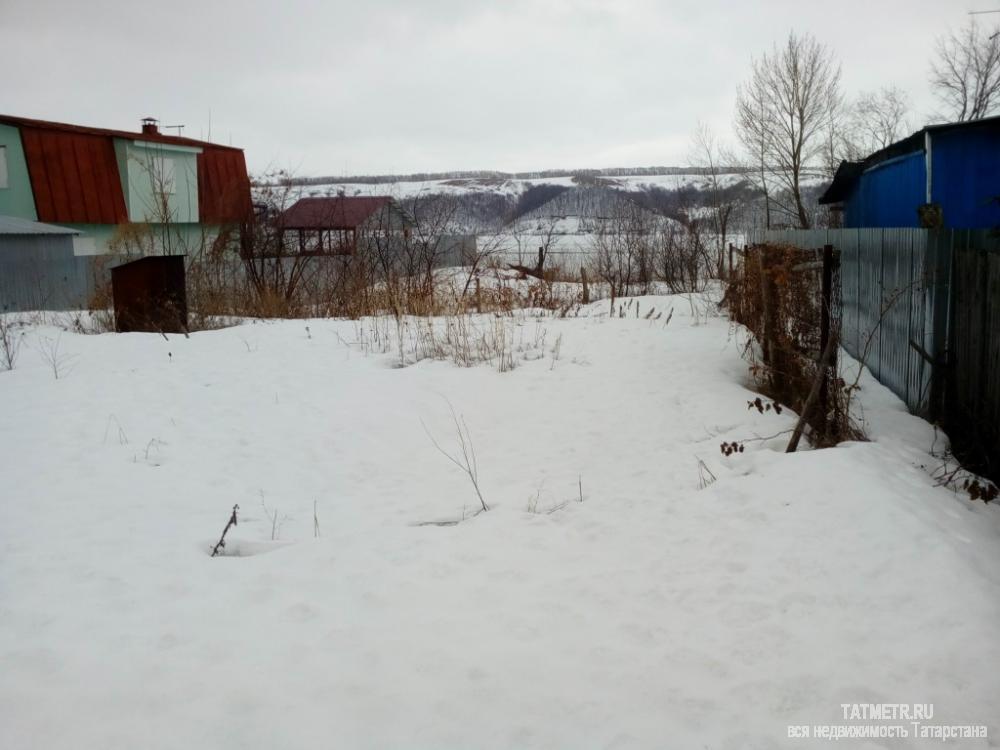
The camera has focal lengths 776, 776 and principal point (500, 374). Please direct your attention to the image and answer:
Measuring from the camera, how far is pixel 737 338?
9.66 meters

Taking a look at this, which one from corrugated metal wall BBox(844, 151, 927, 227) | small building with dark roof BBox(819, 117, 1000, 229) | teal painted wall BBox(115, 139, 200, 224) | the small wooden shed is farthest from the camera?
teal painted wall BBox(115, 139, 200, 224)

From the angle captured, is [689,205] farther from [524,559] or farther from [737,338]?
[524,559]

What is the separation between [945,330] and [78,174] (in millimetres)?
25099

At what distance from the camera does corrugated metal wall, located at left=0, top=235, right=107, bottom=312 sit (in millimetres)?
17047

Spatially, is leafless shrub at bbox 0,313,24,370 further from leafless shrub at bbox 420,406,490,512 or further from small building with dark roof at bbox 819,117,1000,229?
small building with dark roof at bbox 819,117,1000,229

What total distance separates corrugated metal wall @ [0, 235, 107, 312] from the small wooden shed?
259 inches

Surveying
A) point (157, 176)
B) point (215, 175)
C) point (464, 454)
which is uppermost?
point (215, 175)

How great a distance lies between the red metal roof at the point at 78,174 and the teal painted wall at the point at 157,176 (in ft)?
0.78

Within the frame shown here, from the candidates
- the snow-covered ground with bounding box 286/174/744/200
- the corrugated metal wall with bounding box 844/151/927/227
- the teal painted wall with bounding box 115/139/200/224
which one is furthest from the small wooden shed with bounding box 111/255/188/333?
the snow-covered ground with bounding box 286/174/744/200

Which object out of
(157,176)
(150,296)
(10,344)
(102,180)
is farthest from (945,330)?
(102,180)

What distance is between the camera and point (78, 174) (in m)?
24.0

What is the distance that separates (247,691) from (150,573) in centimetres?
126

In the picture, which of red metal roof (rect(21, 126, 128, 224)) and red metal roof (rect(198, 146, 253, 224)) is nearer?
red metal roof (rect(21, 126, 128, 224))

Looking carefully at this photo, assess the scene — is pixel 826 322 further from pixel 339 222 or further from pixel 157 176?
pixel 339 222
